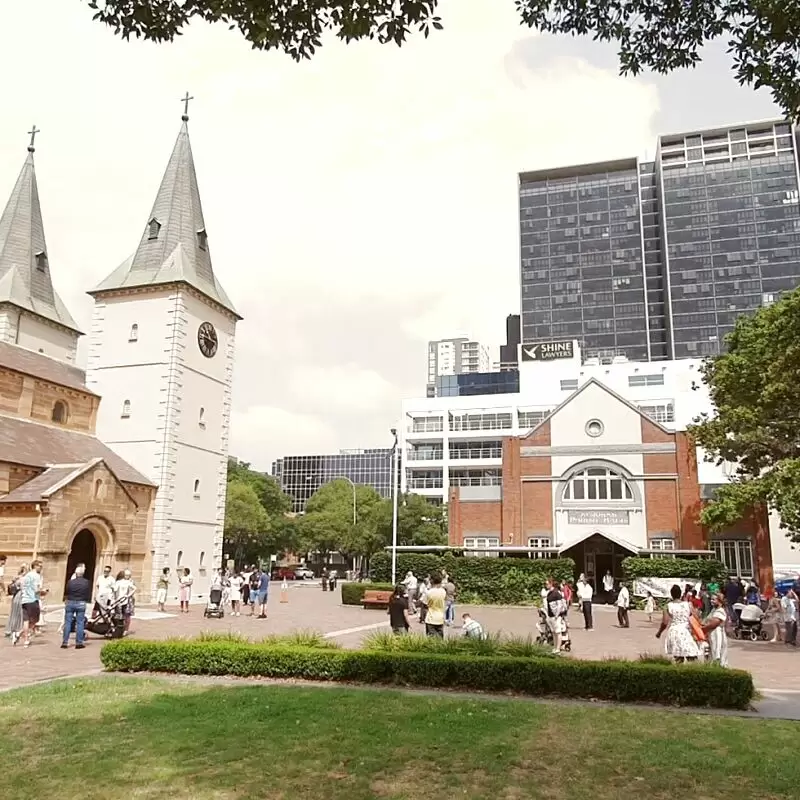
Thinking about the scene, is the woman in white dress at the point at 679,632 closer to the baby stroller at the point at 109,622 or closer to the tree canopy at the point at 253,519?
the baby stroller at the point at 109,622

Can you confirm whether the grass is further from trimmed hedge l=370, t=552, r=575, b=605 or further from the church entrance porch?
the church entrance porch

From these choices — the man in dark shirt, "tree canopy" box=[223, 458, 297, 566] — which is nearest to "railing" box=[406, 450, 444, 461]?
"tree canopy" box=[223, 458, 297, 566]

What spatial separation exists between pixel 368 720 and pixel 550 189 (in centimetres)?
14196

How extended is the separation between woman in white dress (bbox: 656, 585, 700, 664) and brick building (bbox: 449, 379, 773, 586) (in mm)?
26725

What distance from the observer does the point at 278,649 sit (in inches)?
513

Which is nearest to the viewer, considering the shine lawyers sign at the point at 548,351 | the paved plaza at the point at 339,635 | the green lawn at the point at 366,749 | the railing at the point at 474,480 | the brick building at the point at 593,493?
the green lawn at the point at 366,749

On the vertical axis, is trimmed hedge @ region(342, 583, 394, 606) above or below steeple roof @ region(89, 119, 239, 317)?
below

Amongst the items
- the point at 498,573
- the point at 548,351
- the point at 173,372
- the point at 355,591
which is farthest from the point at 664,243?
the point at 173,372

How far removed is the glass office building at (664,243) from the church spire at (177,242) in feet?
322

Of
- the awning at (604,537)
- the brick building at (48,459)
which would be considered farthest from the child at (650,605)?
the brick building at (48,459)

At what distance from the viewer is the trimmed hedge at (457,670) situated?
11297 millimetres

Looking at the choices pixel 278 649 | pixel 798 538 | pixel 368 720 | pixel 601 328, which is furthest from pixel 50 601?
pixel 601 328

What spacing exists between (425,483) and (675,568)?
180 ft

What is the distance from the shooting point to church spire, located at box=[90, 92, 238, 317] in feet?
122
